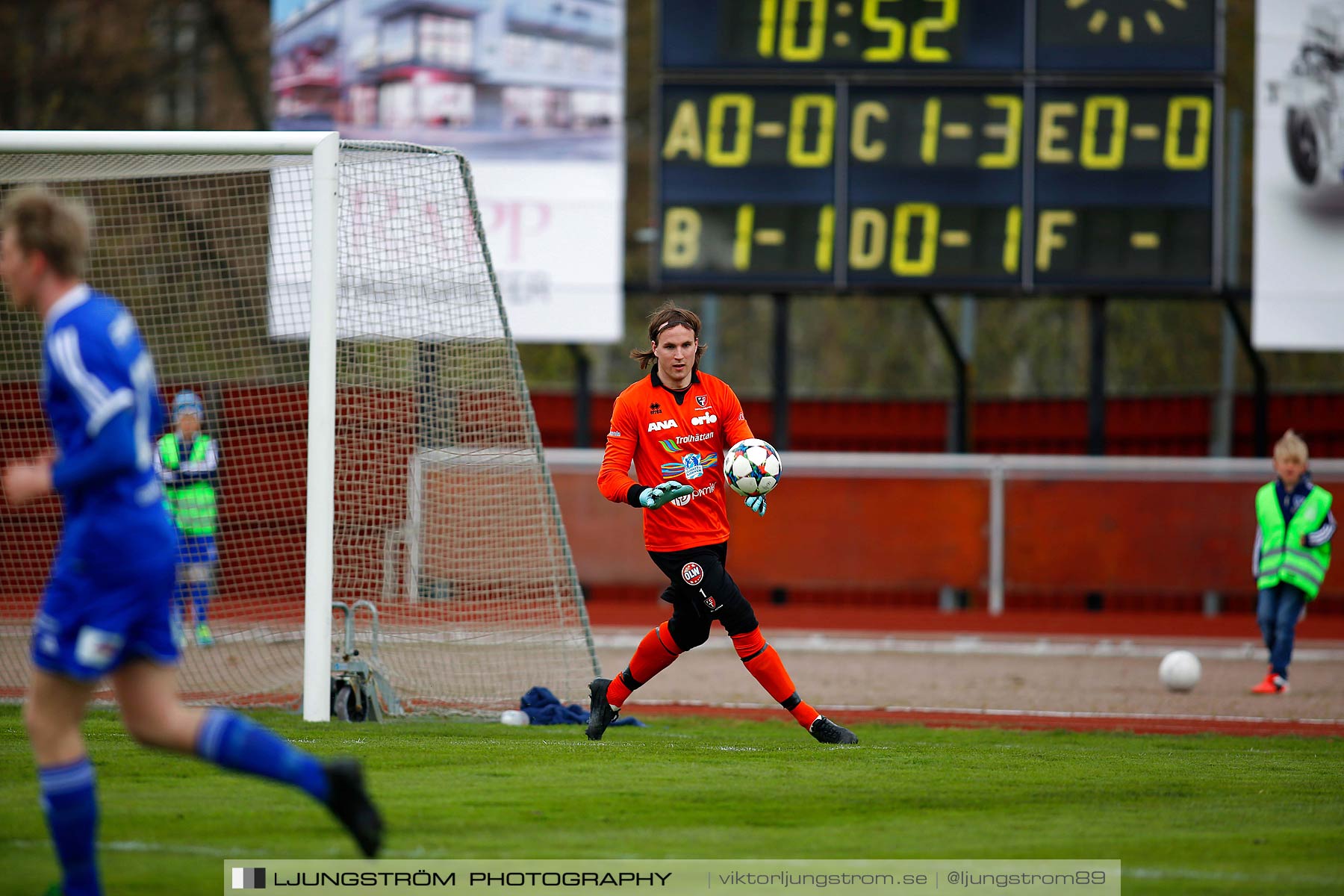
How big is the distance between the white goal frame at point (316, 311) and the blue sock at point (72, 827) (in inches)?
145

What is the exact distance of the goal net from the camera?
26.9 feet

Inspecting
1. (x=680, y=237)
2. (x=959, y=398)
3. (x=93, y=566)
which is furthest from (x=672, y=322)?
(x=959, y=398)

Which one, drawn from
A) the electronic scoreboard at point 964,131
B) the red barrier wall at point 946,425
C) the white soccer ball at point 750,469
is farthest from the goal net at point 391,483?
the red barrier wall at point 946,425

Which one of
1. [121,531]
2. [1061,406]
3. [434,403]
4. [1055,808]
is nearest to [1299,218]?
[1061,406]

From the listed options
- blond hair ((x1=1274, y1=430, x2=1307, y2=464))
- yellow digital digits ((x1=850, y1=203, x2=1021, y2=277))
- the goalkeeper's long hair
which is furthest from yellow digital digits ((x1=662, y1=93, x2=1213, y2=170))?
the goalkeeper's long hair

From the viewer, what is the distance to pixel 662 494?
625 cm

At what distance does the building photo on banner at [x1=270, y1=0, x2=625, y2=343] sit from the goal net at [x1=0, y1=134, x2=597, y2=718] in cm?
496

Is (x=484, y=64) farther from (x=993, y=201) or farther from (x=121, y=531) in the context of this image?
(x=121, y=531)

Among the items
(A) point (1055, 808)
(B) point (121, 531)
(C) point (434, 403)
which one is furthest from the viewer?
(C) point (434, 403)

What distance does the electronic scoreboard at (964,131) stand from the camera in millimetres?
13781

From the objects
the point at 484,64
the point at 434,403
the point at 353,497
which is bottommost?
the point at 353,497

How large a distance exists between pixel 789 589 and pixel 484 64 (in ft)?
21.3

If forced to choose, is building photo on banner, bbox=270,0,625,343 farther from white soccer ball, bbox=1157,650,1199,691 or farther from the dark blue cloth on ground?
the dark blue cloth on ground

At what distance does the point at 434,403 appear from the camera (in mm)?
8914
